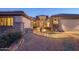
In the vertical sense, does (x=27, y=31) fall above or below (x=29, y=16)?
below

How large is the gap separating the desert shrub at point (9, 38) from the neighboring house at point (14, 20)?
0.06 metres

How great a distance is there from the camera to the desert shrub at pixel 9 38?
2.28 metres

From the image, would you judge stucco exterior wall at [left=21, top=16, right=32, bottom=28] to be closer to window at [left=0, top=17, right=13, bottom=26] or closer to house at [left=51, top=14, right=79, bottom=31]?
window at [left=0, top=17, right=13, bottom=26]

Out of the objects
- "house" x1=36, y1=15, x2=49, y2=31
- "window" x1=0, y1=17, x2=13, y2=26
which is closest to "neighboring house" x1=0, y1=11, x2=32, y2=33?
"window" x1=0, y1=17, x2=13, y2=26

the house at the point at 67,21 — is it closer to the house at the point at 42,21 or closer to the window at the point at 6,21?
the house at the point at 42,21

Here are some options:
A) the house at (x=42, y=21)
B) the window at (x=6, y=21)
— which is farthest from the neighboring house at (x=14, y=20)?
the house at (x=42, y=21)

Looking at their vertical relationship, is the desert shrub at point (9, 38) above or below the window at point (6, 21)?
below

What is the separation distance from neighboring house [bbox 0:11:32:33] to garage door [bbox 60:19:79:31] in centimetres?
50

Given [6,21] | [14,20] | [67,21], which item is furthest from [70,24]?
[6,21]

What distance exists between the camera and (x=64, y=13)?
2.30 metres

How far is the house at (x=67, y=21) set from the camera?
89.8 inches
